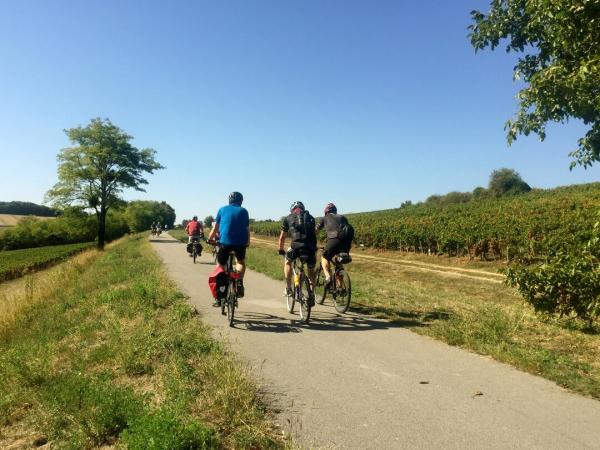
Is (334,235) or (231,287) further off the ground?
(334,235)

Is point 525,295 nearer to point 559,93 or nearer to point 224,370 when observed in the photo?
point 559,93

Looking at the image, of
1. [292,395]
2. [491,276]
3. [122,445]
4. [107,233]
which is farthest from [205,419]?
[107,233]

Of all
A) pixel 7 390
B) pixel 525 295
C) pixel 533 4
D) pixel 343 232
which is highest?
pixel 533 4

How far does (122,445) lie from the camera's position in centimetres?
316

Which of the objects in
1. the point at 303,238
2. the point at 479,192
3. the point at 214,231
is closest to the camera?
the point at 214,231

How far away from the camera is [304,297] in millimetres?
7438

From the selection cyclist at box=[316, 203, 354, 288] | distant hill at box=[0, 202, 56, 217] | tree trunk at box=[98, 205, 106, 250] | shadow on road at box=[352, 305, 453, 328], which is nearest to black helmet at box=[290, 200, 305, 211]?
cyclist at box=[316, 203, 354, 288]

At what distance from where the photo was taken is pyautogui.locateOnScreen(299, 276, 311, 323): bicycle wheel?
7363 mm

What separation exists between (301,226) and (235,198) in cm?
133

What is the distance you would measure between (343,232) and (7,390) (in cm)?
564

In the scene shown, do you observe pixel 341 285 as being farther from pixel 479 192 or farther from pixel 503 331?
pixel 479 192

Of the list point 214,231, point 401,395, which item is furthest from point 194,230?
point 401,395

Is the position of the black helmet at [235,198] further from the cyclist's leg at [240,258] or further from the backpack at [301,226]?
the backpack at [301,226]

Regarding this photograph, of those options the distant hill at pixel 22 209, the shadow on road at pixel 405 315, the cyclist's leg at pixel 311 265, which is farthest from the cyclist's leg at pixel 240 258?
the distant hill at pixel 22 209
